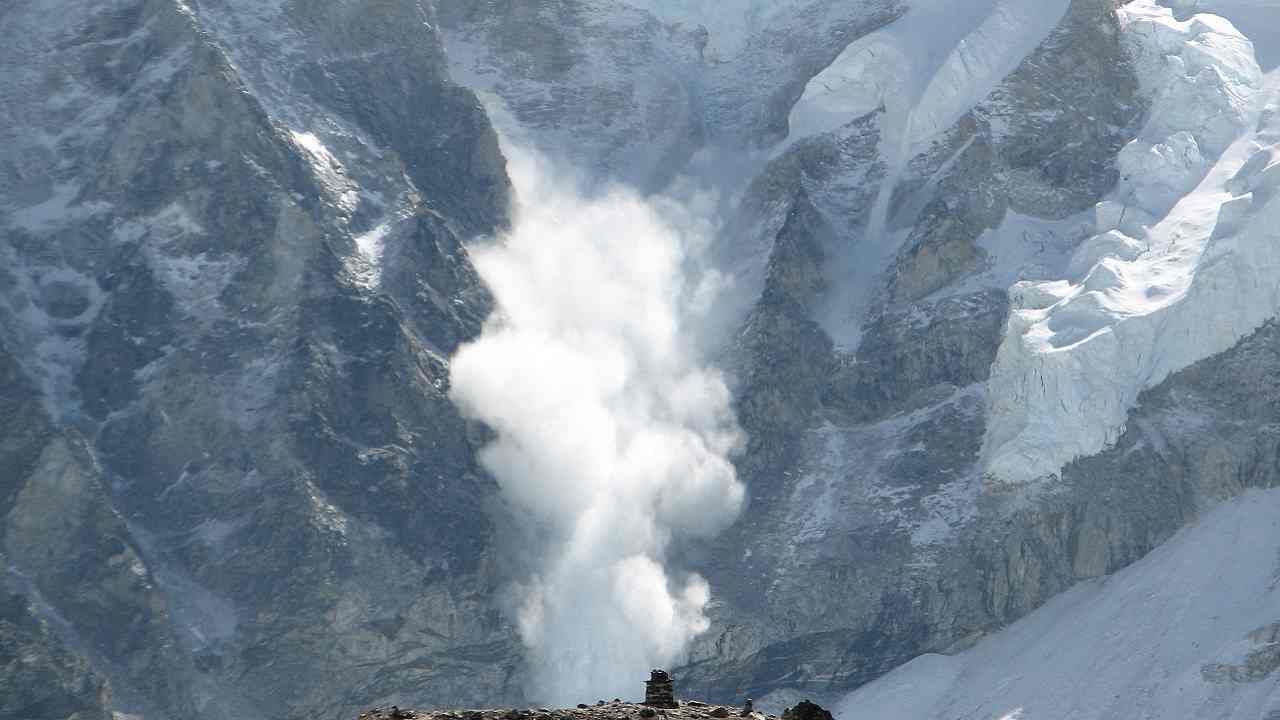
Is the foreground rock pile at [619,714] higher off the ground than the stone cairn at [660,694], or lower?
lower

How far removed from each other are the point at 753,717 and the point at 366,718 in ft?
43.4

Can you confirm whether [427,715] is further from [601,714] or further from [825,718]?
[825,718]

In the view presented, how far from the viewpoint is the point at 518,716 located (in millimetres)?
113875

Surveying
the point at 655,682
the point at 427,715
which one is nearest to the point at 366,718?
the point at 427,715

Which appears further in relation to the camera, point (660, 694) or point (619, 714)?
point (660, 694)

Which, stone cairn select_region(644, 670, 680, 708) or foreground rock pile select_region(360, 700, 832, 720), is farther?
stone cairn select_region(644, 670, 680, 708)

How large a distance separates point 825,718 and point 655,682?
699cm

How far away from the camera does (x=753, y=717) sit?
11644 cm

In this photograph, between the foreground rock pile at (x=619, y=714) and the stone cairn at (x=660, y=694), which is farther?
the stone cairn at (x=660, y=694)

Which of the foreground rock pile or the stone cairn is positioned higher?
the stone cairn

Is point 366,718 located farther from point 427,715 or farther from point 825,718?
point 825,718

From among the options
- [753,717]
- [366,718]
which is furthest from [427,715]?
[753,717]

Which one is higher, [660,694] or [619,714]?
[660,694]

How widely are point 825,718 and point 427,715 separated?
13.6 meters
